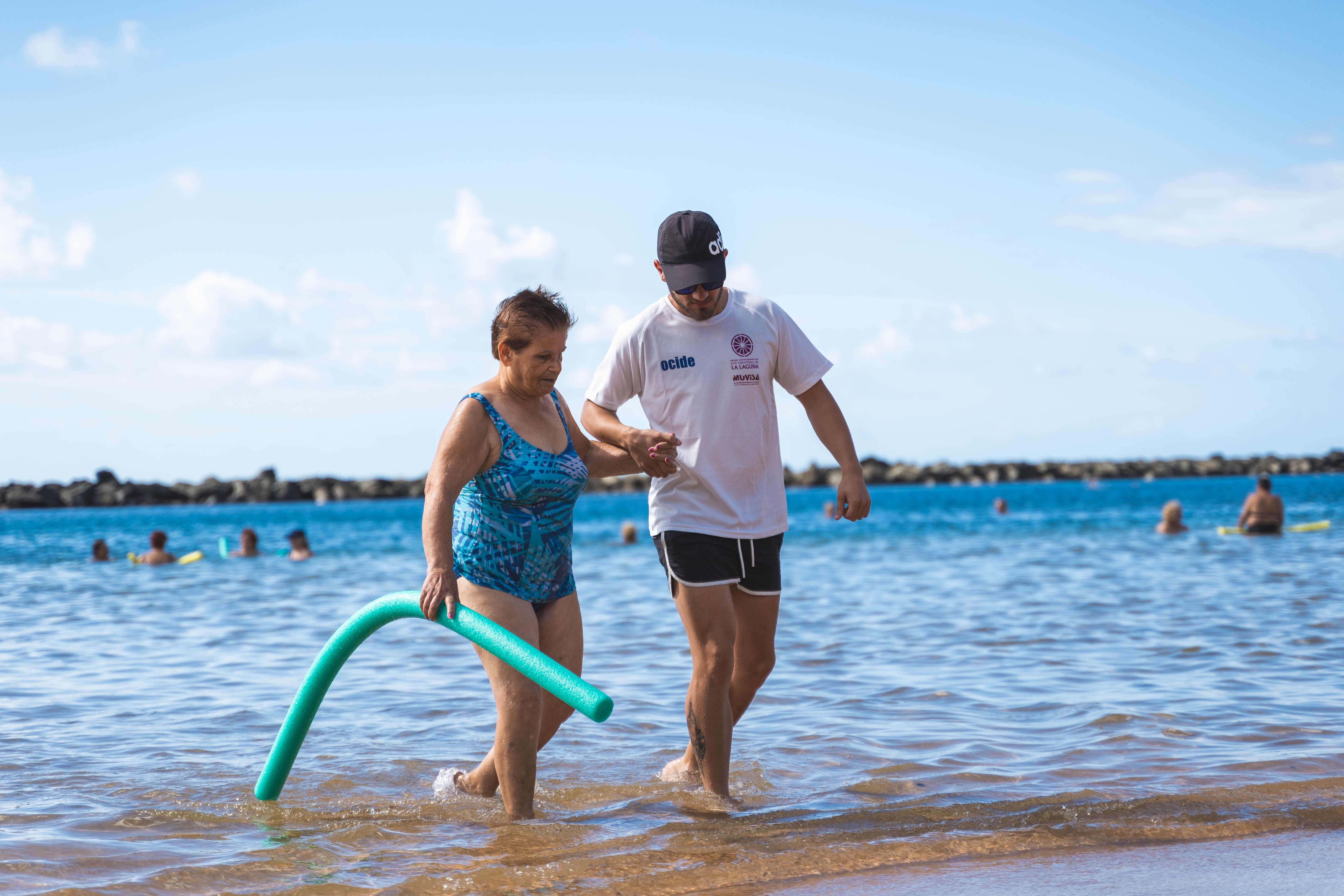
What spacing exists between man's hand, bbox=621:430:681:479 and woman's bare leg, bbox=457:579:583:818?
0.56 m

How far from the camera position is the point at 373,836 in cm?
436

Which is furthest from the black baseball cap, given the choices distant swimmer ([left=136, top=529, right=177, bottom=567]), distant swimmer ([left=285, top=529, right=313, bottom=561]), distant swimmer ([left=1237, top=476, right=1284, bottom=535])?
distant swimmer ([left=1237, top=476, right=1284, bottom=535])

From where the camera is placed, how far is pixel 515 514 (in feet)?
13.0

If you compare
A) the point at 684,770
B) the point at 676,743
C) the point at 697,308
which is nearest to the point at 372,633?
the point at 684,770

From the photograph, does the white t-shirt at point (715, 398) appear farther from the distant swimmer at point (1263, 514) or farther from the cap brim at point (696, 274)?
the distant swimmer at point (1263, 514)

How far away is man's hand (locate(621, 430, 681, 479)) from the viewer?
414 centimetres

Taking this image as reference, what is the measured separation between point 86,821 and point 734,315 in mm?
3303

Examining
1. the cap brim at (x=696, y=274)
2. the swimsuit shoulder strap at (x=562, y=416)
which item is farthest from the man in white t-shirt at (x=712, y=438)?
the swimsuit shoulder strap at (x=562, y=416)

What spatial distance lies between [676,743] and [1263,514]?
1942cm

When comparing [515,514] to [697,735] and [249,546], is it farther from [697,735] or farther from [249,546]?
[249,546]

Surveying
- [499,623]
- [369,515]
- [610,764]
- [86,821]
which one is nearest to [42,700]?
Answer: [86,821]

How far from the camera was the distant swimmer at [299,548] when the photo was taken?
22844 millimetres

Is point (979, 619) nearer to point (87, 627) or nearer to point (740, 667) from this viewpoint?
point (740, 667)

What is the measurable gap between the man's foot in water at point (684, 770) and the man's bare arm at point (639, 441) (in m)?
1.42
